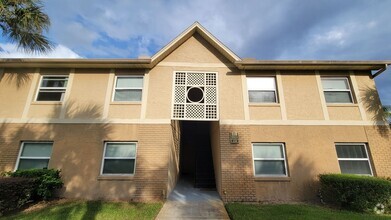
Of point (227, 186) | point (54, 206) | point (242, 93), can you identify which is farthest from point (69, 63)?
point (227, 186)

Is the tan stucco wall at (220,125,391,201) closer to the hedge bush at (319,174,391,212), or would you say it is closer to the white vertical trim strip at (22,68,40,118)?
the hedge bush at (319,174,391,212)

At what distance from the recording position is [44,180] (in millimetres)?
8109

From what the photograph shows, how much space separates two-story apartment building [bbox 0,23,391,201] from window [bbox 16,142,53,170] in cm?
5

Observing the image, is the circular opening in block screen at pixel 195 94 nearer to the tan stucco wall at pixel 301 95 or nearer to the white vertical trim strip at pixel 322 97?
the tan stucco wall at pixel 301 95

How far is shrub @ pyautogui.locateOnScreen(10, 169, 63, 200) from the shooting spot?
8.01 meters

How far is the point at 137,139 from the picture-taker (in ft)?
30.7

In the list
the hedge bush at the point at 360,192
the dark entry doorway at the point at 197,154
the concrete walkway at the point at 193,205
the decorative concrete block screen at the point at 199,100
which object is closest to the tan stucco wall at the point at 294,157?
the concrete walkway at the point at 193,205

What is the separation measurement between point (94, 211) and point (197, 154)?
308 inches

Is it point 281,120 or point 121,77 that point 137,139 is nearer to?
point 121,77

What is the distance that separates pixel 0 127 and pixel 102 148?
16.8 feet

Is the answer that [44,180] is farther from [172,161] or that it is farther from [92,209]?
[172,161]

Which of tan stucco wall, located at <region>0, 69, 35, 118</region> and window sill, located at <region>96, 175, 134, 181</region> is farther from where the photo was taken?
tan stucco wall, located at <region>0, 69, 35, 118</region>

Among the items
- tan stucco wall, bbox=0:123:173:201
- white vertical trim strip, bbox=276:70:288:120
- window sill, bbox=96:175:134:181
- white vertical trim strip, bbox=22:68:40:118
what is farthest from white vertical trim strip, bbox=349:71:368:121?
white vertical trim strip, bbox=22:68:40:118

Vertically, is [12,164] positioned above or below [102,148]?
below
